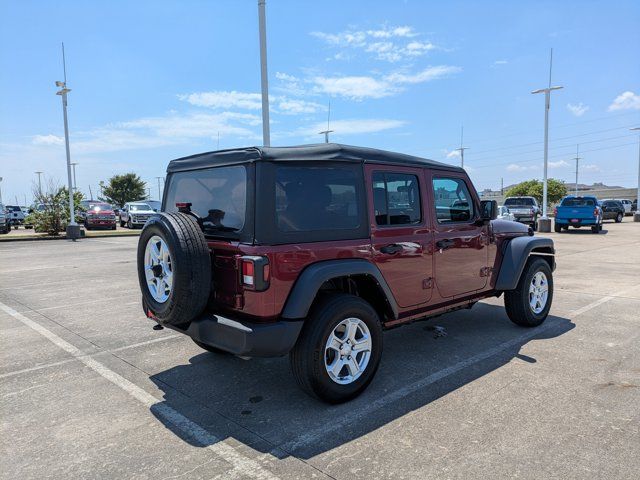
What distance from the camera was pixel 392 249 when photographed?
12.7ft

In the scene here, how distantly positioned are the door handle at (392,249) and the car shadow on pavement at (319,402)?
3.67ft

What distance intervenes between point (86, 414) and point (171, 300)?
110 centimetres

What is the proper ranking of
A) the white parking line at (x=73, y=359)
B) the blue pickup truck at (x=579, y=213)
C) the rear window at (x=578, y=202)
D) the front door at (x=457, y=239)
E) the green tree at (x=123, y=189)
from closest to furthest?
the white parking line at (x=73, y=359) → the front door at (x=457, y=239) → the blue pickup truck at (x=579, y=213) → the rear window at (x=578, y=202) → the green tree at (x=123, y=189)

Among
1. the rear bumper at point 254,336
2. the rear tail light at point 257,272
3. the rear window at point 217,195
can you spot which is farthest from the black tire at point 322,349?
the rear window at point 217,195

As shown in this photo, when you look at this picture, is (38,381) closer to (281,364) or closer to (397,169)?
(281,364)

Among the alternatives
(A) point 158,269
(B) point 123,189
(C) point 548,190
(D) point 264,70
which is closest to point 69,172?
(D) point 264,70

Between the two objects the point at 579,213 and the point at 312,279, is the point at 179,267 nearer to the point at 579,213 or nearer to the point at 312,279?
the point at 312,279

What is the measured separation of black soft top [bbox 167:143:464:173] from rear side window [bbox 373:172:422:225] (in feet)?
0.48

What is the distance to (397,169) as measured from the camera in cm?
405

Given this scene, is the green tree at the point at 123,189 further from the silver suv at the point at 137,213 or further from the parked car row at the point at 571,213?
the parked car row at the point at 571,213

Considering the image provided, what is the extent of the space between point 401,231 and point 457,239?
0.89 meters

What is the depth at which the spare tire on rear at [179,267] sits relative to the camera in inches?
127

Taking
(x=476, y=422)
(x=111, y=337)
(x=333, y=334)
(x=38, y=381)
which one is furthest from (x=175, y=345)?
(x=476, y=422)

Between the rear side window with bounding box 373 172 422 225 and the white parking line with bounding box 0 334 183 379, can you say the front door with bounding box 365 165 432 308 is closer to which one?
the rear side window with bounding box 373 172 422 225
